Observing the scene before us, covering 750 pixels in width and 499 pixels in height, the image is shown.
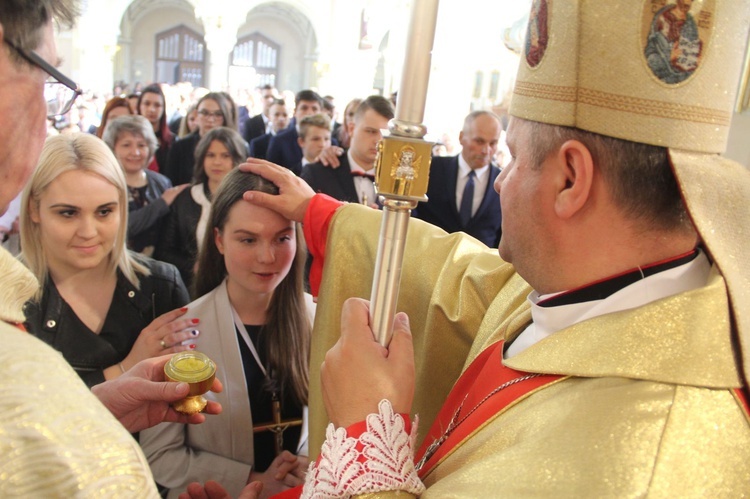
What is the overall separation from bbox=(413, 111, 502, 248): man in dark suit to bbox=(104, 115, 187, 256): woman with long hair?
1868 mm

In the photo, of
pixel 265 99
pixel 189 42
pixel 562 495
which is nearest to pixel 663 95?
pixel 562 495

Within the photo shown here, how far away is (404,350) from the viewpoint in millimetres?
1246

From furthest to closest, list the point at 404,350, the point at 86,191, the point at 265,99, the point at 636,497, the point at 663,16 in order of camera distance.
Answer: the point at 265,99, the point at 86,191, the point at 404,350, the point at 663,16, the point at 636,497

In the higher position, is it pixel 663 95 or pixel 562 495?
pixel 663 95

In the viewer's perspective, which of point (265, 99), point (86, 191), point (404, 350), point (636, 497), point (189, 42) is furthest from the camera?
point (189, 42)

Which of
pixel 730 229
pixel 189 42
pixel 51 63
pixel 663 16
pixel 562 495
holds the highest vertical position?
pixel 189 42

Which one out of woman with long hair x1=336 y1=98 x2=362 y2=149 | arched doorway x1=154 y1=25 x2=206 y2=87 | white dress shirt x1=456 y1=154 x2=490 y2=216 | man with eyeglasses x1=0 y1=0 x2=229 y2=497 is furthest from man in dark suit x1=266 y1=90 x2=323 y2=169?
arched doorway x1=154 y1=25 x2=206 y2=87

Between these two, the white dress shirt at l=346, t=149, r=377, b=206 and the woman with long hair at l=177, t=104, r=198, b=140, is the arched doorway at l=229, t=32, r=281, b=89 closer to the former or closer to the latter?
the woman with long hair at l=177, t=104, r=198, b=140

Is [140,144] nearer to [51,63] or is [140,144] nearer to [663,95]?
[51,63]

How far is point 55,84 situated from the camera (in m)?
1.13

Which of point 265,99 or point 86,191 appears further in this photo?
point 265,99

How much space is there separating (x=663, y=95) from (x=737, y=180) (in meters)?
0.20

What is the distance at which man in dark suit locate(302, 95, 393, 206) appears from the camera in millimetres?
4406

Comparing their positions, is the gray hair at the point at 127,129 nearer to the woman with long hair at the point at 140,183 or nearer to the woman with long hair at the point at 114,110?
the woman with long hair at the point at 140,183
